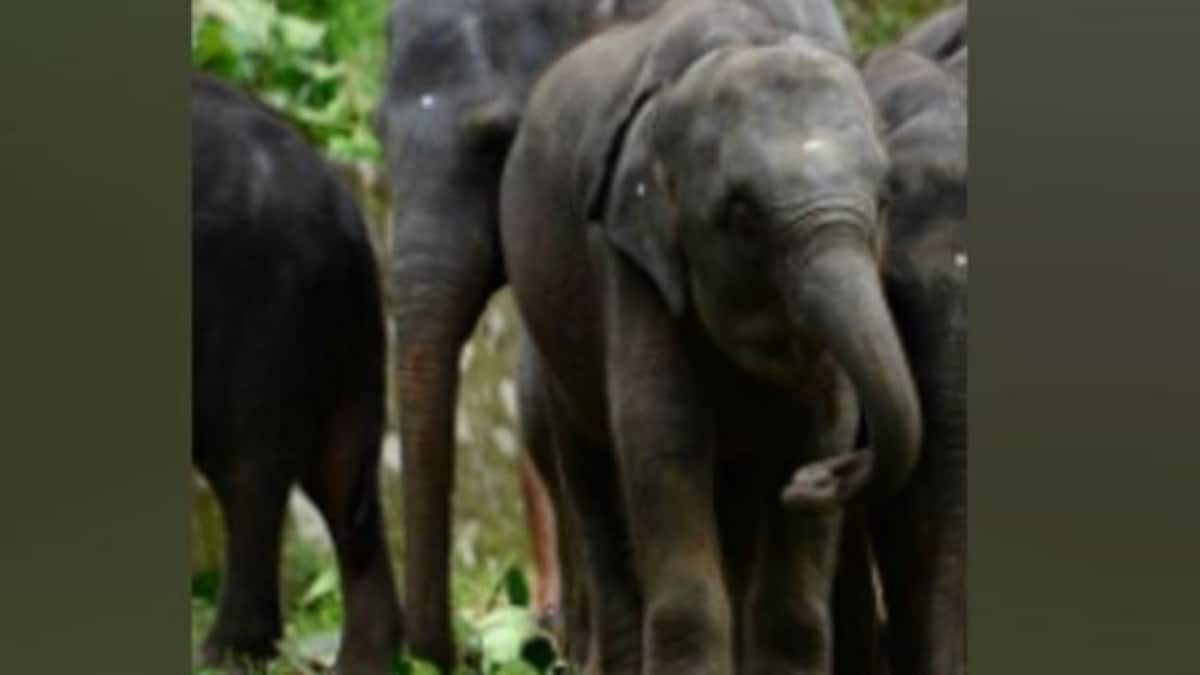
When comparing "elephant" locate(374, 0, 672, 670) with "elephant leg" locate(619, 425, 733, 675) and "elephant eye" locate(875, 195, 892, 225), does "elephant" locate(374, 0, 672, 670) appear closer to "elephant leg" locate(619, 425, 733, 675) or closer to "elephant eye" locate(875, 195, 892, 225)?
"elephant leg" locate(619, 425, 733, 675)

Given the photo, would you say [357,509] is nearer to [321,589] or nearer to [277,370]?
[277,370]

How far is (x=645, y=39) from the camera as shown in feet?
19.2

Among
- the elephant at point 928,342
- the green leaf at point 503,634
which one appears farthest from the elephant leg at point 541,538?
the elephant at point 928,342

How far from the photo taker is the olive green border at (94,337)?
3467mm

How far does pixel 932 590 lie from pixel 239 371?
1622mm

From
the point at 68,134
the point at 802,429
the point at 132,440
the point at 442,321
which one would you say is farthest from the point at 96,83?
the point at 442,321

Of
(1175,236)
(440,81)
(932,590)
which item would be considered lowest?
(932,590)

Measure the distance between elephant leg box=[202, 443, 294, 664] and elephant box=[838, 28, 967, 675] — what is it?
134 cm

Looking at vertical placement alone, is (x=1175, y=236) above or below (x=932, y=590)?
above

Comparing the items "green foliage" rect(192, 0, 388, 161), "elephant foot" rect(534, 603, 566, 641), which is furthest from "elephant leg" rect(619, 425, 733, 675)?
"green foliage" rect(192, 0, 388, 161)

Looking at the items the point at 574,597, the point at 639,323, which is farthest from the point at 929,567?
the point at 574,597

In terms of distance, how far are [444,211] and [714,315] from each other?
134 cm

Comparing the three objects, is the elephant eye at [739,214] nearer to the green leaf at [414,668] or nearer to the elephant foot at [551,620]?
the green leaf at [414,668]

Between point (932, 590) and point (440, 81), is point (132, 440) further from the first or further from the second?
point (440, 81)
